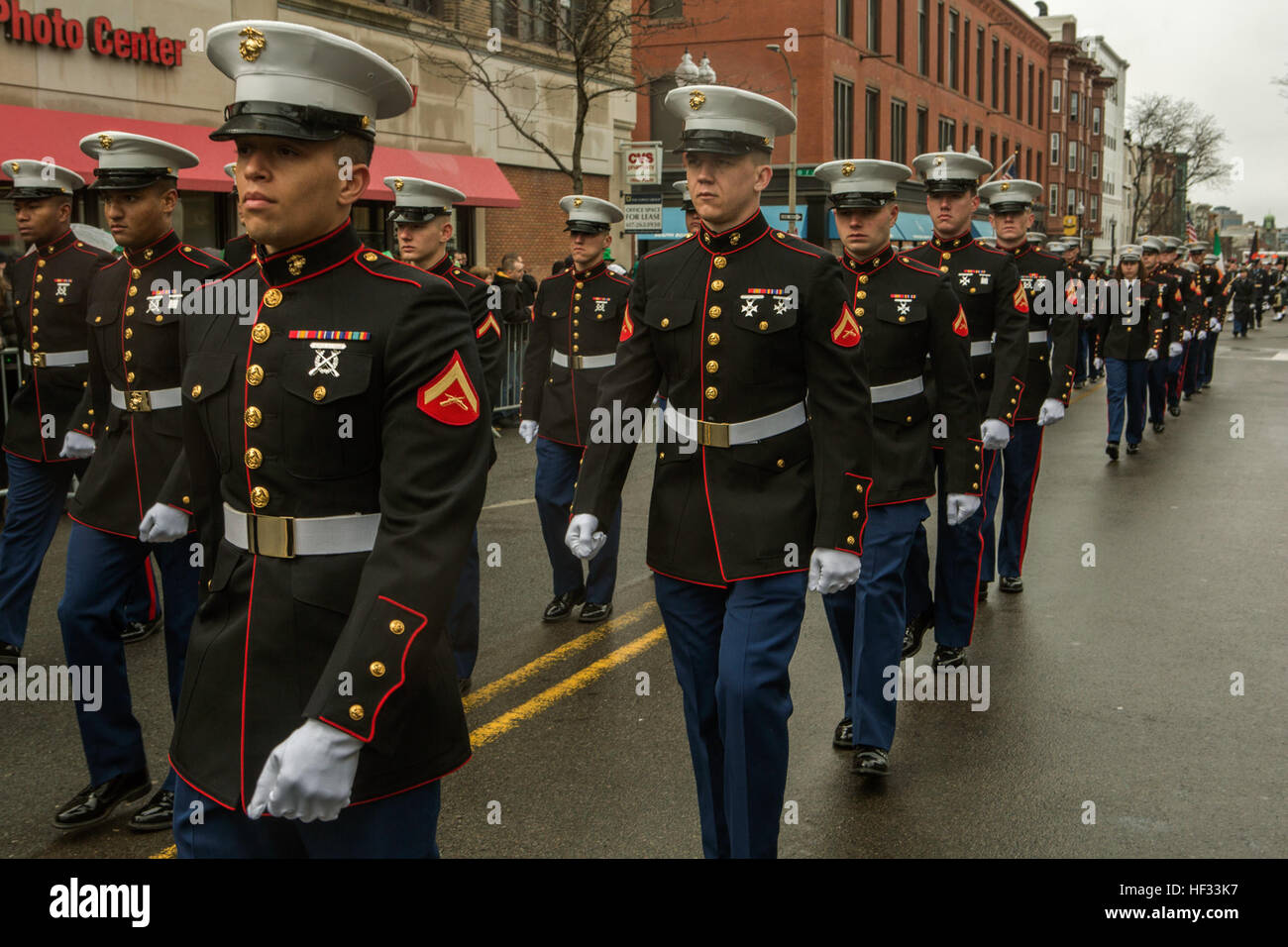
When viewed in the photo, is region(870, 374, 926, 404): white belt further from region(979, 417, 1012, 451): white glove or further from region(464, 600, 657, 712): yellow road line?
region(464, 600, 657, 712): yellow road line

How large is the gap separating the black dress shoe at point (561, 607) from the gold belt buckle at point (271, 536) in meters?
4.76

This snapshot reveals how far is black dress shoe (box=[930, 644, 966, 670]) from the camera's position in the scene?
6465mm

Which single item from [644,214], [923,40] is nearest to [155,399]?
[644,214]

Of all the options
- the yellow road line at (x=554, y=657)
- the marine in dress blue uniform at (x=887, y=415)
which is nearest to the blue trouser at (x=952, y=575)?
the marine in dress blue uniform at (x=887, y=415)

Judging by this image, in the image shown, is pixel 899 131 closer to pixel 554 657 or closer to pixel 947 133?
pixel 947 133

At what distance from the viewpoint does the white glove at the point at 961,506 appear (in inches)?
225

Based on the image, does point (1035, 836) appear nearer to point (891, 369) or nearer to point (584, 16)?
point (891, 369)

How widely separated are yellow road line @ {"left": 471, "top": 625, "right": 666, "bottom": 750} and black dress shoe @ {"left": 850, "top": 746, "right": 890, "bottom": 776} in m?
1.46

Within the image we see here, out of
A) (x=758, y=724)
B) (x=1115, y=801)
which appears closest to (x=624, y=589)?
(x=1115, y=801)

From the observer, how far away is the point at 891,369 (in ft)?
18.1

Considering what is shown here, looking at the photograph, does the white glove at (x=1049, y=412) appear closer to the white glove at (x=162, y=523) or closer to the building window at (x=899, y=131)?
the white glove at (x=162, y=523)
